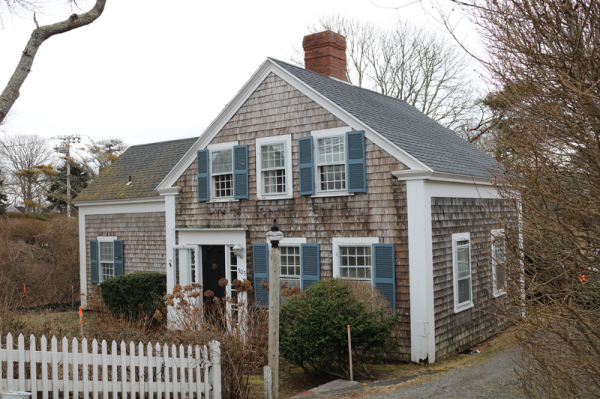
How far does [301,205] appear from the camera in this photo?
12008 mm

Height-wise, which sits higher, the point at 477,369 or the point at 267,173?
the point at 267,173

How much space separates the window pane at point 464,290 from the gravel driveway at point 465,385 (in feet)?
6.74

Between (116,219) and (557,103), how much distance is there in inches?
629

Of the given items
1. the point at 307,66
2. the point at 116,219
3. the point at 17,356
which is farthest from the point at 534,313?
the point at 116,219

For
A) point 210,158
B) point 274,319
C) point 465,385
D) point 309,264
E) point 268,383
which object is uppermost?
point 210,158

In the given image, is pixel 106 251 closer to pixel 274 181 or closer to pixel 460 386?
pixel 274 181

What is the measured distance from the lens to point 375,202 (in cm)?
1102

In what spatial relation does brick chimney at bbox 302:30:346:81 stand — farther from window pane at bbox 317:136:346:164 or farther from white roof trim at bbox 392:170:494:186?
white roof trim at bbox 392:170:494:186

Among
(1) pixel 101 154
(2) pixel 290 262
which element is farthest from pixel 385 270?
(1) pixel 101 154

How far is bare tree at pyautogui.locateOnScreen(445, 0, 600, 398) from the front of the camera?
14.6ft

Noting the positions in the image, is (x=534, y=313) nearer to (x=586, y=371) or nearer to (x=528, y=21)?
(x=586, y=371)

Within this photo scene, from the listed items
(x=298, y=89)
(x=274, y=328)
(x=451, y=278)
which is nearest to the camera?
(x=274, y=328)

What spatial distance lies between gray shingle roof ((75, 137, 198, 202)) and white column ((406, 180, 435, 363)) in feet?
31.1

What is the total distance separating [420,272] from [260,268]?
13.3 ft
